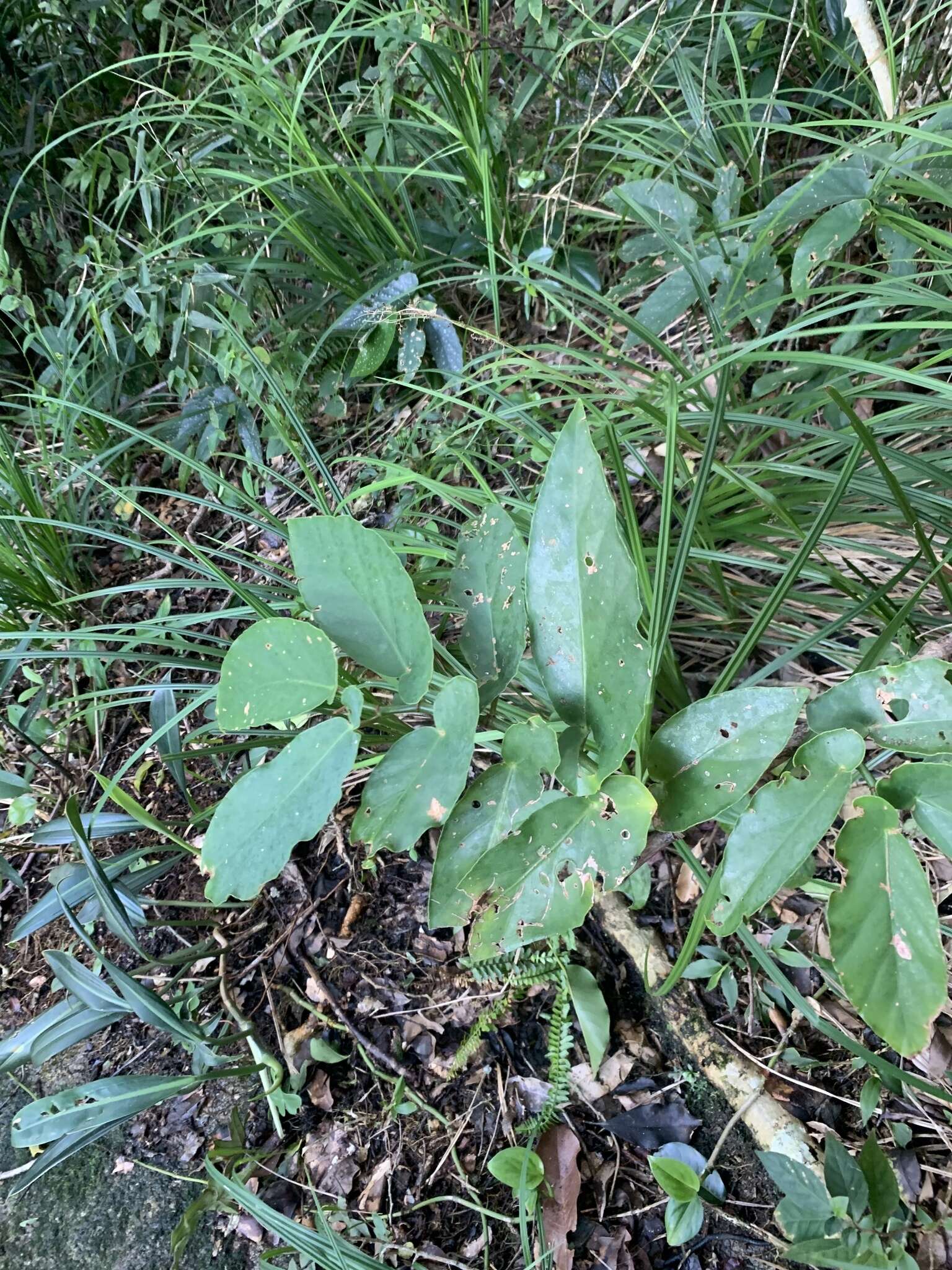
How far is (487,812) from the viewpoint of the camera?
1.83 ft

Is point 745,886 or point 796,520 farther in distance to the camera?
point 796,520

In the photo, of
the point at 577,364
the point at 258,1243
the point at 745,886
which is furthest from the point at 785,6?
the point at 258,1243

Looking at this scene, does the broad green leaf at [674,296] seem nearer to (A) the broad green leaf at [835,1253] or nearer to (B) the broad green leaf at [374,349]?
(B) the broad green leaf at [374,349]

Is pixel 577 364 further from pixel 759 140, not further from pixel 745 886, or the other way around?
pixel 745 886

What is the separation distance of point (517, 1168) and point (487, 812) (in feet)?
1.67

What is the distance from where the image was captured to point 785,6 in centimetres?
126

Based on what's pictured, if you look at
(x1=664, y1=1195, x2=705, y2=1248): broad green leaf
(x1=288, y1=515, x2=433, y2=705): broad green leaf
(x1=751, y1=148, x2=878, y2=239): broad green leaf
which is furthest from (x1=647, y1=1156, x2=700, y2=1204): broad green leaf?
(x1=751, y1=148, x2=878, y2=239): broad green leaf

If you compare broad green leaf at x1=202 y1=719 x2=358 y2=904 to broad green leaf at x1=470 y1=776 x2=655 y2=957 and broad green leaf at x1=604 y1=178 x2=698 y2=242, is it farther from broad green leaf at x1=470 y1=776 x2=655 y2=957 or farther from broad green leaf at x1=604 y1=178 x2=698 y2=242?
broad green leaf at x1=604 y1=178 x2=698 y2=242

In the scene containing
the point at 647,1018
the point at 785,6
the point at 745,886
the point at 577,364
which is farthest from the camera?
the point at 577,364

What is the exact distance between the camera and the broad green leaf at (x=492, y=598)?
611 mm

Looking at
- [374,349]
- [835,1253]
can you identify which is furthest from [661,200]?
[835,1253]

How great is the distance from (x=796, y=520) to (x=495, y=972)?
0.71 meters

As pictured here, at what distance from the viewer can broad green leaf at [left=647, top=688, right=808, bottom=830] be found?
511 millimetres

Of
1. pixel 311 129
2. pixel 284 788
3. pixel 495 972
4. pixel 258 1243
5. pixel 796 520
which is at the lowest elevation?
pixel 258 1243
